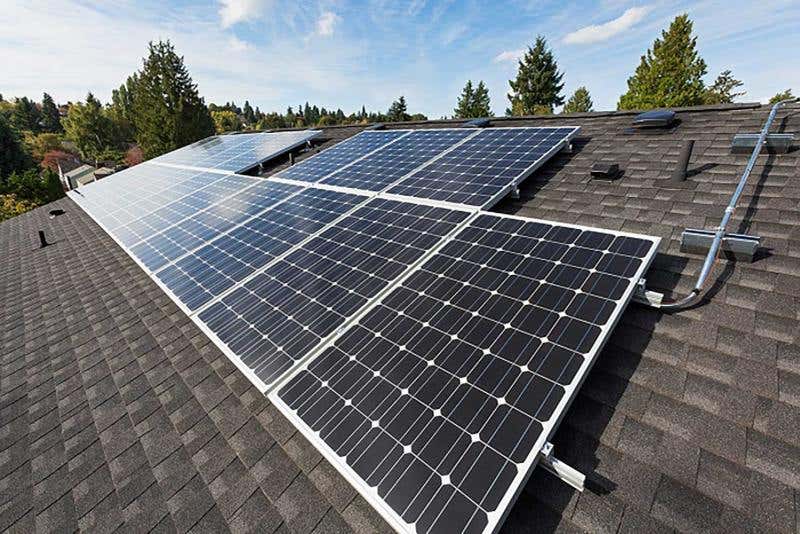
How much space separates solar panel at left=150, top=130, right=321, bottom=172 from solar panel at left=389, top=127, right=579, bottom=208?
34.8 ft

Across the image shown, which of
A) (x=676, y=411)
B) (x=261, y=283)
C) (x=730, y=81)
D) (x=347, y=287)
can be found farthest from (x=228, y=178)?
(x=730, y=81)

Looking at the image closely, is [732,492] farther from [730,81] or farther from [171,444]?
[730,81]

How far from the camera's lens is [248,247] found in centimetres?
902

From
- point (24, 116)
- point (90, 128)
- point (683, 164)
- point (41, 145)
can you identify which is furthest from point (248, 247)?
point (24, 116)

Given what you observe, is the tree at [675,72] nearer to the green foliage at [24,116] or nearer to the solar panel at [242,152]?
the solar panel at [242,152]

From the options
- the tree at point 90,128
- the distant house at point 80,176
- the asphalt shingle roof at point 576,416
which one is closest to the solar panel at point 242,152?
the asphalt shingle roof at point 576,416

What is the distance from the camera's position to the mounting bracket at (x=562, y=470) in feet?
11.3

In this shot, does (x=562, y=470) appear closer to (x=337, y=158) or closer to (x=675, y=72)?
(x=337, y=158)

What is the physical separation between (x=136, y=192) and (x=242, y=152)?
5.78 meters

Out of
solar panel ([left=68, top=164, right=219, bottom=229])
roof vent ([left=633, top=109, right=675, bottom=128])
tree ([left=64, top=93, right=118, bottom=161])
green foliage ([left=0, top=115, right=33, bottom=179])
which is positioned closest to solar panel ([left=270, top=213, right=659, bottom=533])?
roof vent ([left=633, top=109, right=675, bottom=128])

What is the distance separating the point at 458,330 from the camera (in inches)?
195

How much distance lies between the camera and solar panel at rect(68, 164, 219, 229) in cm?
1512

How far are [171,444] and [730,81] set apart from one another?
7715cm

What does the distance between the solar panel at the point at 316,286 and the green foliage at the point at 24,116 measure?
7093 inches
